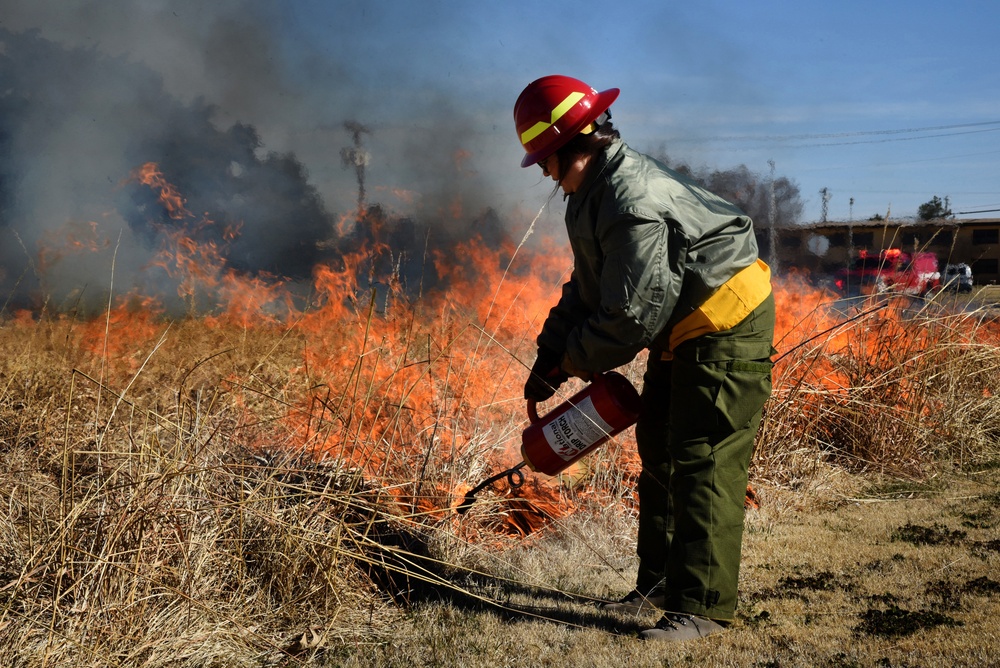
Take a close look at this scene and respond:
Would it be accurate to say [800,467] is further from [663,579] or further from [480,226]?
[480,226]

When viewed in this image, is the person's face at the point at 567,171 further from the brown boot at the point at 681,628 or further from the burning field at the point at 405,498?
the brown boot at the point at 681,628

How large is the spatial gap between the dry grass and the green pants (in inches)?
9.0

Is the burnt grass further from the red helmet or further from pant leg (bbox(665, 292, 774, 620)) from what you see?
the red helmet

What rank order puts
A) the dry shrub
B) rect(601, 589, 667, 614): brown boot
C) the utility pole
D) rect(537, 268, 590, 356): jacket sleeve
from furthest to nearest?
the utility pole < the dry shrub < rect(537, 268, 590, 356): jacket sleeve < rect(601, 589, 667, 614): brown boot

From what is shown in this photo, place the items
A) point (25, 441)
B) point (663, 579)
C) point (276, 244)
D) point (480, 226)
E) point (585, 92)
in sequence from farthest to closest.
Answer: point (480, 226), point (276, 244), point (25, 441), point (663, 579), point (585, 92)

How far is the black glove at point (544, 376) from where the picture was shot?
3.29 meters

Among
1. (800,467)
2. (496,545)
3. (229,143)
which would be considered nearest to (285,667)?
(496,545)

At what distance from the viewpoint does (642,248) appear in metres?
A: 2.70

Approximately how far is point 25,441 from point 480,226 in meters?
9.63

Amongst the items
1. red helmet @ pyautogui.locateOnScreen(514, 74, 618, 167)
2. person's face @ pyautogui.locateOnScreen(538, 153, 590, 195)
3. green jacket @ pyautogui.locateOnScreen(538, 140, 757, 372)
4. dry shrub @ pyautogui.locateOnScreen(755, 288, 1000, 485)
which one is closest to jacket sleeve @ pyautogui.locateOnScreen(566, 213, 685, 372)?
green jacket @ pyautogui.locateOnScreen(538, 140, 757, 372)

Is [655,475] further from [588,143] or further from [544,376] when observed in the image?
[588,143]

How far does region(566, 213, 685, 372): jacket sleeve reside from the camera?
106 inches

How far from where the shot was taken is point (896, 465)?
17.0ft

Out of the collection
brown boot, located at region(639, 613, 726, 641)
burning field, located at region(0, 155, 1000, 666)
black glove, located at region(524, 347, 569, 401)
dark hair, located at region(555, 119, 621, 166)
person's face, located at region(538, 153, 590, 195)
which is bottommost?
brown boot, located at region(639, 613, 726, 641)
